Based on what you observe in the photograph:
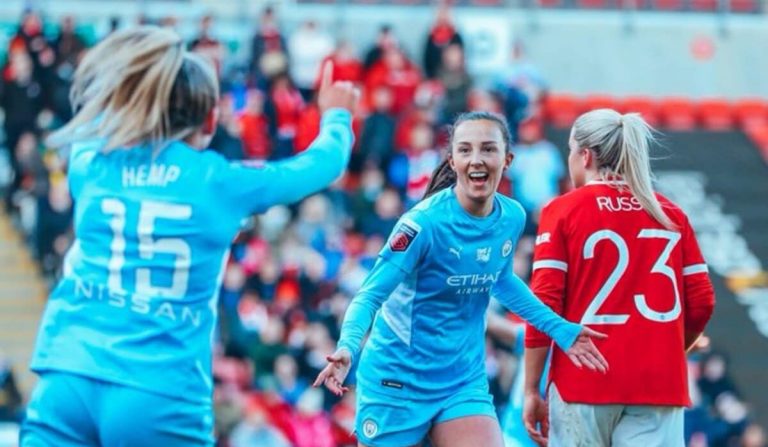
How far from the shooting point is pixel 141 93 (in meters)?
5.16

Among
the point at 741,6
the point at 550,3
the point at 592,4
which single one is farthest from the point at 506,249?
the point at 741,6

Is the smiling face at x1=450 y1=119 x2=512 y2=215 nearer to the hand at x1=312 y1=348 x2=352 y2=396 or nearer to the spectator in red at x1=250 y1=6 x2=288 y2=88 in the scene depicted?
the hand at x1=312 y1=348 x2=352 y2=396

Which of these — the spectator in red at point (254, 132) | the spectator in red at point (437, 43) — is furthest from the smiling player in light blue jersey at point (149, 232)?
the spectator in red at point (437, 43)

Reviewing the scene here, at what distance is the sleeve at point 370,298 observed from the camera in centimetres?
604

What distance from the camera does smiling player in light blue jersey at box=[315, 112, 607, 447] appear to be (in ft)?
21.1

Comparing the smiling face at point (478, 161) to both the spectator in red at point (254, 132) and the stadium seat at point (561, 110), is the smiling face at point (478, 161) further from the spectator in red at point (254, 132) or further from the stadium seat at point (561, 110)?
the stadium seat at point (561, 110)

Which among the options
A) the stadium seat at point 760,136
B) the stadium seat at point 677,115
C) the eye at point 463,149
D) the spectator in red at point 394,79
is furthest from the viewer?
the stadium seat at point 677,115

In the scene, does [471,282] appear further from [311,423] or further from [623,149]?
[311,423]

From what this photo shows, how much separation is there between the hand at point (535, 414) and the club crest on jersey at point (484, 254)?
1.96ft

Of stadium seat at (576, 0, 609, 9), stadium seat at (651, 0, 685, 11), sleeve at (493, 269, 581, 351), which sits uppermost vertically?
stadium seat at (651, 0, 685, 11)

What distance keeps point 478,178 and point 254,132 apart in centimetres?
1139

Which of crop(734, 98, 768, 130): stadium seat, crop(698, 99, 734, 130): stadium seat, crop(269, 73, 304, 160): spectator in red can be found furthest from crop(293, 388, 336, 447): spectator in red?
crop(734, 98, 768, 130): stadium seat

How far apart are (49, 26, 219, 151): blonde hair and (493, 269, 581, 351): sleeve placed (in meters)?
1.81

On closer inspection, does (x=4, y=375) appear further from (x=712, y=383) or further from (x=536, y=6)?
(x=536, y=6)
